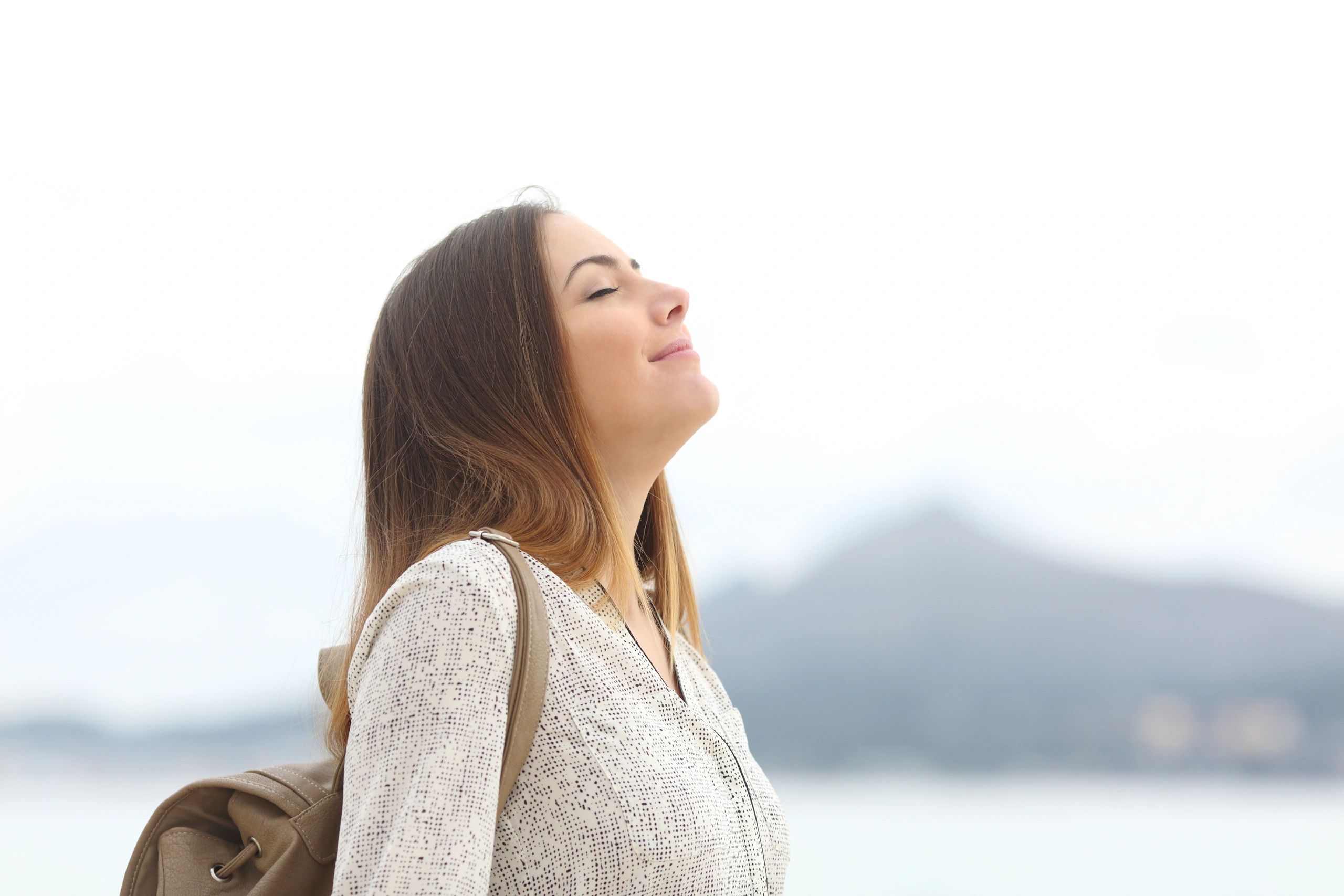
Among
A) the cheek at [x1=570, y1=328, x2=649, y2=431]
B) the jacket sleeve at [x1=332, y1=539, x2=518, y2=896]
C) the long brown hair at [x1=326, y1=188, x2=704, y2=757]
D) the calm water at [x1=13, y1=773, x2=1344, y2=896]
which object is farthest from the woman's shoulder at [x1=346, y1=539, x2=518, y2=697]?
the calm water at [x1=13, y1=773, x2=1344, y2=896]

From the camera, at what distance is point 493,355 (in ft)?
3.12

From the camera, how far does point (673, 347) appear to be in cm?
100

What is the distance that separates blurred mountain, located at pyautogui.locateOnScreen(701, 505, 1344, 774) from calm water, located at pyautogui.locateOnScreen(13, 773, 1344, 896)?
2.3 inches

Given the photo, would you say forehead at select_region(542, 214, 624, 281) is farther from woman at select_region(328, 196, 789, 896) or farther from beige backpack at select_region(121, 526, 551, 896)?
beige backpack at select_region(121, 526, 551, 896)

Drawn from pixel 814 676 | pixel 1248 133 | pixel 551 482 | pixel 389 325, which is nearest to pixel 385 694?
pixel 551 482

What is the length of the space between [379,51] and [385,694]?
1.84 meters

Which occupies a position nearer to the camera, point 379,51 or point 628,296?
point 628,296

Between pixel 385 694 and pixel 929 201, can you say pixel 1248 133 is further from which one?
pixel 385 694

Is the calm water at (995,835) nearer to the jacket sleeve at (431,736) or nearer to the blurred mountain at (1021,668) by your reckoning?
the blurred mountain at (1021,668)

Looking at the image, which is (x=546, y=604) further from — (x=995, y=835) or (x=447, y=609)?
(x=995, y=835)

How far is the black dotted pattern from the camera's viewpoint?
61 cm

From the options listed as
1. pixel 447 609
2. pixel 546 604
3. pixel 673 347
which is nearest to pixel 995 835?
pixel 673 347

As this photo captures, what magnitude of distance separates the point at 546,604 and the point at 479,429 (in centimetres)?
22

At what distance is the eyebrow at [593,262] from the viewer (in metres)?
0.99
